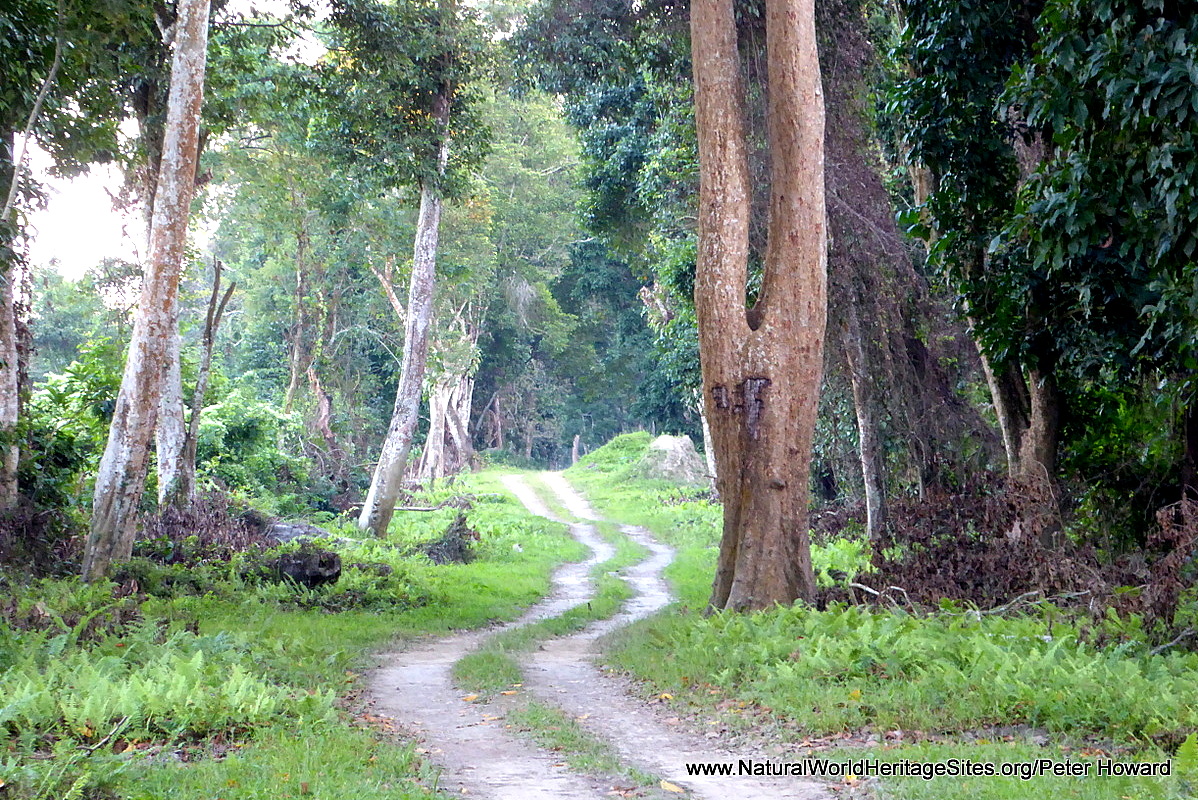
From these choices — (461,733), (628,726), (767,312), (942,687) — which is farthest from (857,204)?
(461,733)

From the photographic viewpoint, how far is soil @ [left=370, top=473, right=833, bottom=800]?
18.7 ft

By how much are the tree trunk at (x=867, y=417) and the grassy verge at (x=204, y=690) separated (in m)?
6.43

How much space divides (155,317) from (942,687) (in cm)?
997

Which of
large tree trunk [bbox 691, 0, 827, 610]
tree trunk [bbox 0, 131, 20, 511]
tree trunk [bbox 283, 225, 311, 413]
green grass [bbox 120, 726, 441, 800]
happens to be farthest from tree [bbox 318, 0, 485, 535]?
green grass [bbox 120, 726, 441, 800]

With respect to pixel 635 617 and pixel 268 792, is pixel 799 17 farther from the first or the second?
pixel 268 792

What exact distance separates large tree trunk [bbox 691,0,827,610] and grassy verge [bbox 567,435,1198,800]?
1.10 meters

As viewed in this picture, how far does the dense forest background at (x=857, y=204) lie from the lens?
848cm

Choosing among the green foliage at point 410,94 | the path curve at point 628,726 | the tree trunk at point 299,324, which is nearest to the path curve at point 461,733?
the path curve at point 628,726

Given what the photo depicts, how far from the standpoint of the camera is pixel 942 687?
713cm

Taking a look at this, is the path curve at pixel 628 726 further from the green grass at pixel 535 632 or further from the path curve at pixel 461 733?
the path curve at pixel 461 733

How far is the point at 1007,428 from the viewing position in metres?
12.4

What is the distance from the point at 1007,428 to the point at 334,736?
9.04 meters

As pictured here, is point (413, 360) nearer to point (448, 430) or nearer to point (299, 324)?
point (299, 324)

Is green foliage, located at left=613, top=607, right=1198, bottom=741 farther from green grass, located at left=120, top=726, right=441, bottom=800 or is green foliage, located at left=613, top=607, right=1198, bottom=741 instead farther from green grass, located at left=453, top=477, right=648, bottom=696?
green grass, located at left=120, top=726, right=441, bottom=800
